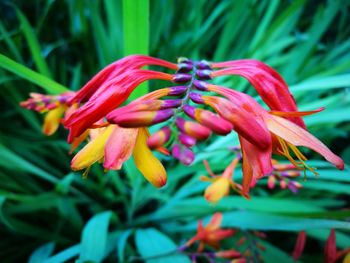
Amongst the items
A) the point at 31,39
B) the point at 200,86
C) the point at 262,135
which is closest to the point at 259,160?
the point at 262,135

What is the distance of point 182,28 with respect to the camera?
4.84ft

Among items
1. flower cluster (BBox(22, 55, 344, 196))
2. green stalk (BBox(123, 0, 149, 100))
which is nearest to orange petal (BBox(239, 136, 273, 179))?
flower cluster (BBox(22, 55, 344, 196))

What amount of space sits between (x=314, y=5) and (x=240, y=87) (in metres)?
1.26

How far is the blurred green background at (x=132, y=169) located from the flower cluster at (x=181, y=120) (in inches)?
8.3

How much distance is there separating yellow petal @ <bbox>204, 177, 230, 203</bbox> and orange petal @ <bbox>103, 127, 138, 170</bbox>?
40cm

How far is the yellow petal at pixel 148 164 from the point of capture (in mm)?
421

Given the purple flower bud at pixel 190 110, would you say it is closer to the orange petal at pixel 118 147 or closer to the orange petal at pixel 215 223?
the orange petal at pixel 118 147

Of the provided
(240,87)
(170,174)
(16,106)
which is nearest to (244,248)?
(170,174)

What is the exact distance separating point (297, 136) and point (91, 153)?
9.6 inches

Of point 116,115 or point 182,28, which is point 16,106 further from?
point 116,115

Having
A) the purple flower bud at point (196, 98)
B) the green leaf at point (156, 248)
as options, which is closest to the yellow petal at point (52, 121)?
the green leaf at point (156, 248)

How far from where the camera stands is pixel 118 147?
40 centimetres

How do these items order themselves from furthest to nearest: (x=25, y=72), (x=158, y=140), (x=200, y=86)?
(x=25, y=72) → (x=200, y=86) → (x=158, y=140)

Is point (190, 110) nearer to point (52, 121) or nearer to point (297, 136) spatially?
point (297, 136)
